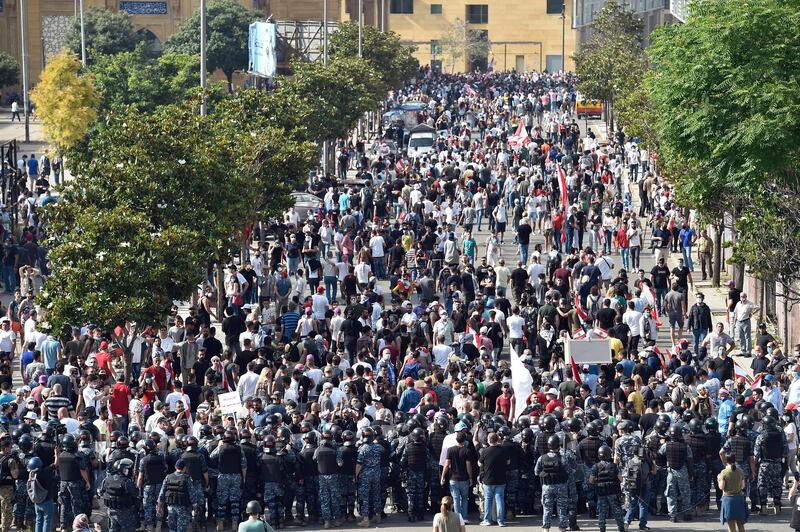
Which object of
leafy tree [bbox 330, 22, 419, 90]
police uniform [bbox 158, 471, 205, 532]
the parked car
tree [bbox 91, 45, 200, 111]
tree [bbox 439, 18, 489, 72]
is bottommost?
police uniform [bbox 158, 471, 205, 532]

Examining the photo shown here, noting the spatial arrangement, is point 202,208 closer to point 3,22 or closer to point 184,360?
point 184,360

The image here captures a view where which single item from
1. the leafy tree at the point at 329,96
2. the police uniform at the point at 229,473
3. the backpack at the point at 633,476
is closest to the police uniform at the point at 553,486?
the backpack at the point at 633,476

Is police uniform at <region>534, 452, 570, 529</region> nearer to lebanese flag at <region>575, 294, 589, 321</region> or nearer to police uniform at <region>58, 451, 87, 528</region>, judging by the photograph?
police uniform at <region>58, 451, 87, 528</region>

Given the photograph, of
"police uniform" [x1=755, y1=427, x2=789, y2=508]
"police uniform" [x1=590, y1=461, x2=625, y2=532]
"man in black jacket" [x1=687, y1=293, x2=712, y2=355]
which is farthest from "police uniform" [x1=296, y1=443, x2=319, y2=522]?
"man in black jacket" [x1=687, y1=293, x2=712, y2=355]

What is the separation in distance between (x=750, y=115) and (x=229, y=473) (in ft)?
35.9

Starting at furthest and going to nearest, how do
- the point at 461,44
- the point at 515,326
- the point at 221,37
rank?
1. the point at 461,44
2. the point at 221,37
3. the point at 515,326

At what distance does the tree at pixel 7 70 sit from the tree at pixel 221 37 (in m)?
7.81

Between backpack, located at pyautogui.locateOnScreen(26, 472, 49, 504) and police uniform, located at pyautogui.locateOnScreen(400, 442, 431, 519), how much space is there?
3.95m

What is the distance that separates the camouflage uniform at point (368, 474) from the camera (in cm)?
1877

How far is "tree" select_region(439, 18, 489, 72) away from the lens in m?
125

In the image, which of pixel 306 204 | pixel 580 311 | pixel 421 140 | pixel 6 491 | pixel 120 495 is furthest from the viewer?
pixel 421 140

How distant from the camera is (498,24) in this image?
12925 cm

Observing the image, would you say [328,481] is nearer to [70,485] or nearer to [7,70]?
[70,485]

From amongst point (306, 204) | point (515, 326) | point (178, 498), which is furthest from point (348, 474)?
point (306, 204)
